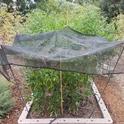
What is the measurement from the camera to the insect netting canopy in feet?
13.7

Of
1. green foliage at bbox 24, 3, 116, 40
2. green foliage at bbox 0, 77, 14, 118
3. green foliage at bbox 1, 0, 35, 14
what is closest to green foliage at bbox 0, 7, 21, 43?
green foliage at bbox 24, 3, 116, 40

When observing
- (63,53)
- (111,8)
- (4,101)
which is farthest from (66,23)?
(111,8)

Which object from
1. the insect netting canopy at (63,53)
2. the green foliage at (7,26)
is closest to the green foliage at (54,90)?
the insect netting canopy at (63,53)

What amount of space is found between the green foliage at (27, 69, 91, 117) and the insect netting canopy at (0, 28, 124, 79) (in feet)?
1.60

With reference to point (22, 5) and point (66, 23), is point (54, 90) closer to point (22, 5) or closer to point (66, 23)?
point (66, 23)

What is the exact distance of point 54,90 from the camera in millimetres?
5402

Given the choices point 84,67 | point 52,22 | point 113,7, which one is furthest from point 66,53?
point 113,7

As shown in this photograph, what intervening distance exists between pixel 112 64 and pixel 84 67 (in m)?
0.78

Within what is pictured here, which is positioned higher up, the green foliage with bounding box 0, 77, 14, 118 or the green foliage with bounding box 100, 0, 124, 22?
the green foliage with bounding box 0, 77, 14, 118

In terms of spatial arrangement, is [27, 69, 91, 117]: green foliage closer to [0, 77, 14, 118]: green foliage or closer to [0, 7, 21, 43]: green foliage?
[0, 77, 14, 118]: green foliage

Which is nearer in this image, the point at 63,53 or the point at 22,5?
the point at 63,53

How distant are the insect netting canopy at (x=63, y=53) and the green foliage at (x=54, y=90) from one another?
0.49 meters

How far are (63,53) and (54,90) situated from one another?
1.14 metres

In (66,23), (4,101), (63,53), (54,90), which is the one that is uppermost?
(63,53)
